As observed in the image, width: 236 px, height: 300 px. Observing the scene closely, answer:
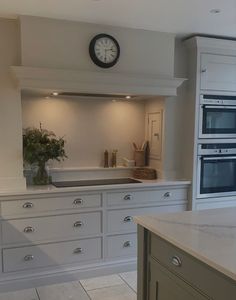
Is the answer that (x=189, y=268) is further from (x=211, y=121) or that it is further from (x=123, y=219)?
(x=211, y=121)

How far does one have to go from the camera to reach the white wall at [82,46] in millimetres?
2885

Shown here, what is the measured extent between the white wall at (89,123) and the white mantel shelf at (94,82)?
517mm

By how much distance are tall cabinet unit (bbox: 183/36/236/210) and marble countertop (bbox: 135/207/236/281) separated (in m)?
1.31

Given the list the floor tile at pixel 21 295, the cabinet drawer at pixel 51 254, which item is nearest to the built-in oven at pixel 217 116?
the cabinet drawer at pixel 51 254

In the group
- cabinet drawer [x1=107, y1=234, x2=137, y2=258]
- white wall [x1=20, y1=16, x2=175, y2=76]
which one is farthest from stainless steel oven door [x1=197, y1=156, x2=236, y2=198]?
white wall [x1=20, y1=16, x2=175, y2=76]

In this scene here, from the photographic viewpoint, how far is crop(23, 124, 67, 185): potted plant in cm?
312

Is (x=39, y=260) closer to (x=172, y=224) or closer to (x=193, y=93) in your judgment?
(x=172, y=224)

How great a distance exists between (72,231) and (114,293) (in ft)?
2.26

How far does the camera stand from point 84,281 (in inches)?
123

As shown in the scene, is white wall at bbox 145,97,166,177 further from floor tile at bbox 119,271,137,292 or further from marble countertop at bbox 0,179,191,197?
floor tile at bbox 119,271,137,292

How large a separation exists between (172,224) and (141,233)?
22 cm

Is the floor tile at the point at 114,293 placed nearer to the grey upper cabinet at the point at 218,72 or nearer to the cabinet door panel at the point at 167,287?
the cabinet door panel at the point at 167,287

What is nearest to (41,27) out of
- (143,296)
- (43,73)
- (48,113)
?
(43,73)

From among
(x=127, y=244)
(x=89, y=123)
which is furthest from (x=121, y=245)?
(x=89, y=123)
